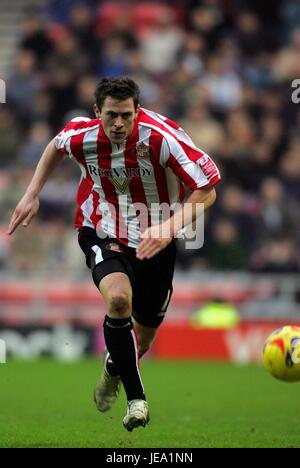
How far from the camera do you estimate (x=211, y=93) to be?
640 inches

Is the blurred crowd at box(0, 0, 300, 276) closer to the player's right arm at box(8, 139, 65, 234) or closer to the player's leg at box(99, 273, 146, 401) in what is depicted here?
the player's right arm at box(8, 139, 65, 234)

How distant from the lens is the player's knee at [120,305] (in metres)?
6.55

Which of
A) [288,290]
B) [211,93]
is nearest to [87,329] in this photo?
[288,290]

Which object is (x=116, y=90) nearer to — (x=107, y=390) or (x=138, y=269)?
(x=138, y=269)

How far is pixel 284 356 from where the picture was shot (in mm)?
7215

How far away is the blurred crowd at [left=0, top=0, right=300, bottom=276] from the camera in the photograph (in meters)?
14.7

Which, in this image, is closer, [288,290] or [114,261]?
[114,261]

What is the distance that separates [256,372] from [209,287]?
1977mm

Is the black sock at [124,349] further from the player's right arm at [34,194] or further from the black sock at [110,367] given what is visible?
the player's right arm at [34,194]

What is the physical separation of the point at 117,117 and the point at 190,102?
30.6ft

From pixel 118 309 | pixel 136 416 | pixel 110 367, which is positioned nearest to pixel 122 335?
pixel 118 309

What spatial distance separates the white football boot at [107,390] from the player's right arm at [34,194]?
122 centimetres
